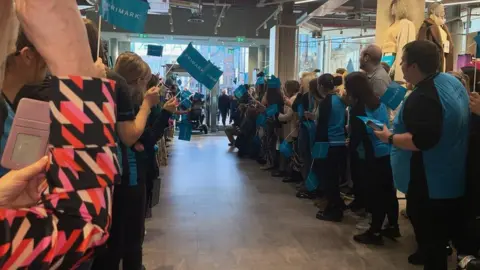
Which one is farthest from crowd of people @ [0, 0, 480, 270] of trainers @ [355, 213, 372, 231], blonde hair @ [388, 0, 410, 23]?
blonde hair @ [388, 0, 410, 23]

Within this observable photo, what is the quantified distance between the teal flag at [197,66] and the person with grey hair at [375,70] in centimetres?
152

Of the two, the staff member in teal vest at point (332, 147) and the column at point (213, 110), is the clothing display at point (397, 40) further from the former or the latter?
the column at point (213, 110)

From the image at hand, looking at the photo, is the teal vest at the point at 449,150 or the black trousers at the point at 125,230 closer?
the black trousers at the point at 125,230

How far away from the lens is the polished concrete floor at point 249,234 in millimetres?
3492

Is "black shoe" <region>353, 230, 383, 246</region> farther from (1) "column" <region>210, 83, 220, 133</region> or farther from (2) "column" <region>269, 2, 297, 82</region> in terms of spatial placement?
(1) "column" <region>210, 83, 220, 133</region>

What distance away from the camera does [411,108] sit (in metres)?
2.48

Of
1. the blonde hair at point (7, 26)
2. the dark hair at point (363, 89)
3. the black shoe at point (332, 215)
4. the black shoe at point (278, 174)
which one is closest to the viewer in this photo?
the blonde hair at point (7, 26)

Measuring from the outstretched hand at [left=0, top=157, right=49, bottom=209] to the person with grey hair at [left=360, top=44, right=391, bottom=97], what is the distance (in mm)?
3884

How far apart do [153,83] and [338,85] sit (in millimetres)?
2493

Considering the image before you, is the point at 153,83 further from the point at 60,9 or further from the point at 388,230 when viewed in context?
the point at 60,9

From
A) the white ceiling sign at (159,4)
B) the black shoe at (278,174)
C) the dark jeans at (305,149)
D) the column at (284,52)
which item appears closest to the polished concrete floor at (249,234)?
the dark jeans at (305,149)

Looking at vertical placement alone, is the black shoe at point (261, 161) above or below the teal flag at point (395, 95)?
Result: below

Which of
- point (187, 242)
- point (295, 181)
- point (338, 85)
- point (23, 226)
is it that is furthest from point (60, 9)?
point (295, 181)

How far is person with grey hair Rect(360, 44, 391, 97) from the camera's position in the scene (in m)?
4.29
